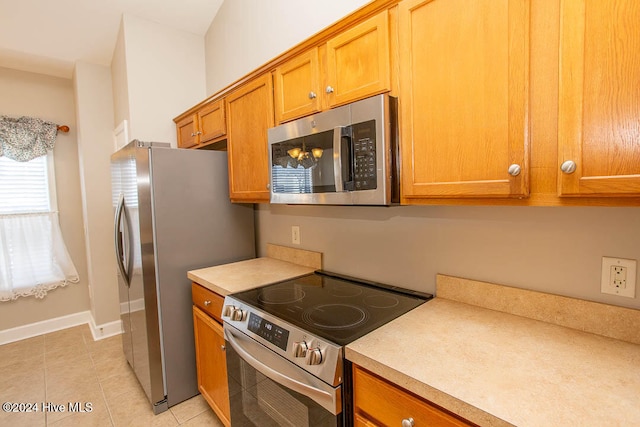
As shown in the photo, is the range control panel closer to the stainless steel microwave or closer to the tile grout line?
the stainless steel microwave

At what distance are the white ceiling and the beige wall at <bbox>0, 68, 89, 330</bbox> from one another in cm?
22

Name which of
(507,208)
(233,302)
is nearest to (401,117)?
(507,208)

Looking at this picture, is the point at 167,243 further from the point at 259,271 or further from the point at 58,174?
the point at 58,174

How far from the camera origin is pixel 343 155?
1294 mm

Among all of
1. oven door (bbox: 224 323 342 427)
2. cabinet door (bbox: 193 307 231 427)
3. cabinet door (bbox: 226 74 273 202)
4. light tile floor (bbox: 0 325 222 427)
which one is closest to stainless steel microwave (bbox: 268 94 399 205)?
cabinet door (bbox: 226 74 273 202)

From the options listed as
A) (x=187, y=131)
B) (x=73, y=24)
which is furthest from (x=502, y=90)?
(x=73, y=24)

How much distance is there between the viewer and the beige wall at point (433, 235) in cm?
103

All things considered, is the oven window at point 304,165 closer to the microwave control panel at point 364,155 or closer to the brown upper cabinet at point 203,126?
the microwave control panel at point 364,155

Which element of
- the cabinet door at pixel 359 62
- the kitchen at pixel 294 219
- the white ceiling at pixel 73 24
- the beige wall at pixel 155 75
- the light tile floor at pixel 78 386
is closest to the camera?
the kitchen at pixel 294 219

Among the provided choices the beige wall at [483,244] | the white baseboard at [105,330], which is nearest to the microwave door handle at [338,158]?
the beige wall at [483,244]

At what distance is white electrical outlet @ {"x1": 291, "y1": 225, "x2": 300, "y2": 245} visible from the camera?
7.04ft

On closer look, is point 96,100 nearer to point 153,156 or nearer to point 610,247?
point 153,156

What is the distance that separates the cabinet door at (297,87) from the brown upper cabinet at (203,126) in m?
0.65

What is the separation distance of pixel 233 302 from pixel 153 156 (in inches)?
40.8
